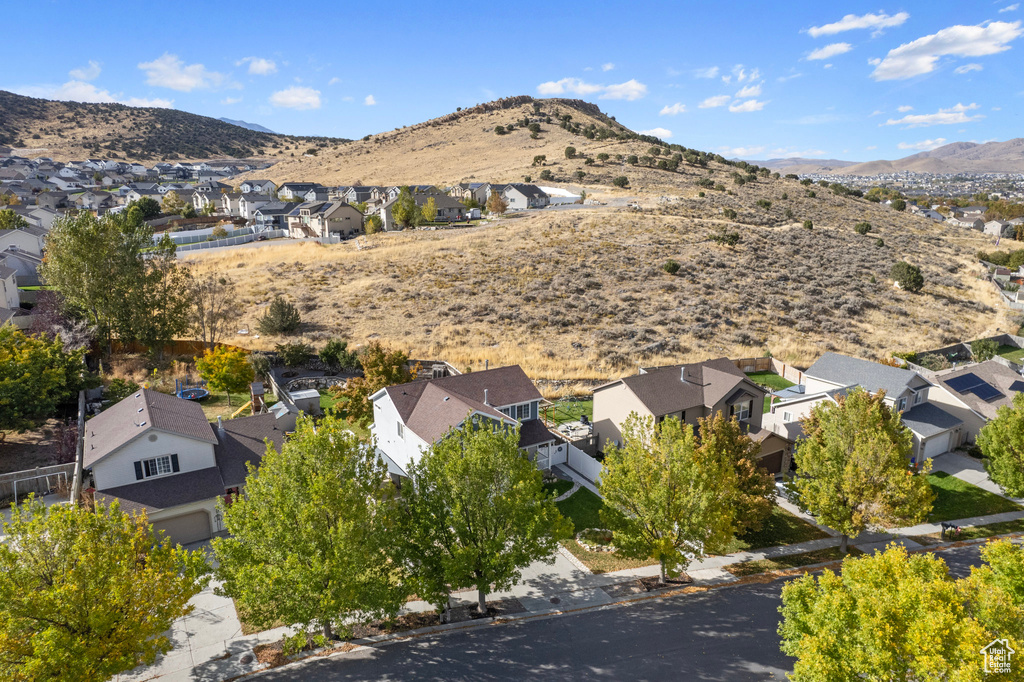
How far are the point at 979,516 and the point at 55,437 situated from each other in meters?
51.5

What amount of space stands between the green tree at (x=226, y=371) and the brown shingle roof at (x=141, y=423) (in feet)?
31.6

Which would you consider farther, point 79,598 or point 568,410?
point 568,410

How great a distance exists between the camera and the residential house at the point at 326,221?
300 feet

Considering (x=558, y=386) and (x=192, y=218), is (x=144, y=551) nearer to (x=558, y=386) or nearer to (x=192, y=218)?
(x=558, y=386)

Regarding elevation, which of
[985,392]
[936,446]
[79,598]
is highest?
[79,598]

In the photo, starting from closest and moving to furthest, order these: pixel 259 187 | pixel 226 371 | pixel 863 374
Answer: pixel 863 374, pixel 226 371, pixel 259 187

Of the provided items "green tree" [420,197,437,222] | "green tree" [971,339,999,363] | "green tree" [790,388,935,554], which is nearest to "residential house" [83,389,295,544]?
"green tree" [790,388,935,554]

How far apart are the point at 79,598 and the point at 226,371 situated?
26.6 meters

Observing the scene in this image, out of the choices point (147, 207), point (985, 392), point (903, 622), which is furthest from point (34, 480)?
point (147, 207)

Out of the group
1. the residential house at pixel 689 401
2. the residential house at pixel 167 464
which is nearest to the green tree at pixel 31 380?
the residential house at pixel 167 464

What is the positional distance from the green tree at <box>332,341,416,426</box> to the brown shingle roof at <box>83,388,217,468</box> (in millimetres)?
8844

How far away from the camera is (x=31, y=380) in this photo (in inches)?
1268

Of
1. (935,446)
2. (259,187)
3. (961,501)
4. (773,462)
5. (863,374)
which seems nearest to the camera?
(961,501)

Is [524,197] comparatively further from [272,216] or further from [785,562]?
[785,562]
